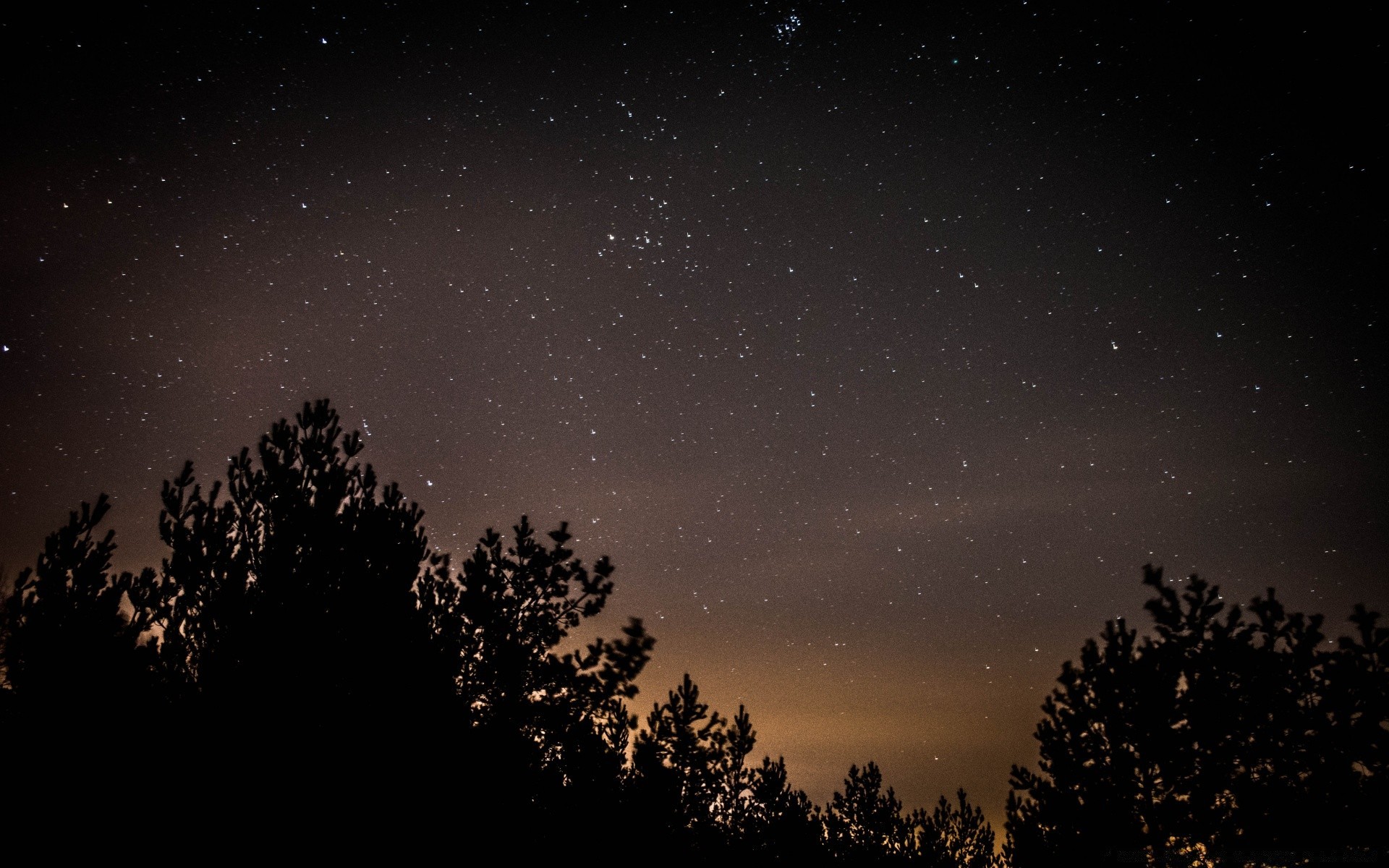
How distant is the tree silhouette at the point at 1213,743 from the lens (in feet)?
21.2

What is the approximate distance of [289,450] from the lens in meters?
7.08

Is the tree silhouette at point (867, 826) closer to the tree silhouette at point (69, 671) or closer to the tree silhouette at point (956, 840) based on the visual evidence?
the tree silhouette at point (956, 840)

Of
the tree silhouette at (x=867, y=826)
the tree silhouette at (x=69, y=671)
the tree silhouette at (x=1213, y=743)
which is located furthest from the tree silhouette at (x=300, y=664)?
the tree silhouette at (x=867, y=826)

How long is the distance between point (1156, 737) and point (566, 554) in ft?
25.9

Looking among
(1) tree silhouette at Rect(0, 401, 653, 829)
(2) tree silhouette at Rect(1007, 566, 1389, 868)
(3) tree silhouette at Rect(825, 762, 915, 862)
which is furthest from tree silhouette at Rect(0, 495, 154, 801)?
(3) tree silhouette at Rect(825, 762, 915, 862)

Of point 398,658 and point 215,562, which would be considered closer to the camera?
point 398,658

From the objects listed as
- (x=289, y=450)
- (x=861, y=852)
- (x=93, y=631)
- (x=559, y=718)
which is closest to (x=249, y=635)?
(x=93, y=631)

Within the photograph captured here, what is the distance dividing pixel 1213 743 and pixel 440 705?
28.9ft

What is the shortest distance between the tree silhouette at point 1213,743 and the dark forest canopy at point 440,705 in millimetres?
25

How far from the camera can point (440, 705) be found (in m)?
5.75

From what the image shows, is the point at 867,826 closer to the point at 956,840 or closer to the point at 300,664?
the point at 956,840

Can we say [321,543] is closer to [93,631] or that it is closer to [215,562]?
[215,562]

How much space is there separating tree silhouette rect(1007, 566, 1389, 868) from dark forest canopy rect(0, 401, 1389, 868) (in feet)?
0.08

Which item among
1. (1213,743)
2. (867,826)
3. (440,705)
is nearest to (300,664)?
(440,705)
